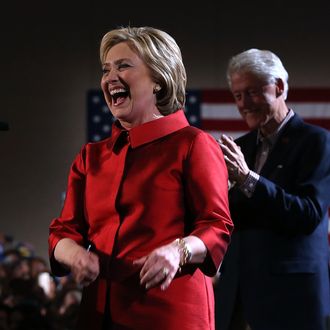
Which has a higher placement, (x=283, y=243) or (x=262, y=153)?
(x=262, y=153)

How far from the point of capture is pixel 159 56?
1695mm

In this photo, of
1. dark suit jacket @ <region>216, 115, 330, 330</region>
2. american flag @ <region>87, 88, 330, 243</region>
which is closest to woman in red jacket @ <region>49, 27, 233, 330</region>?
dark suit jacket @ <region>216, 115, 330, 330</region>

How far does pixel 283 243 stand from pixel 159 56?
1.03 m

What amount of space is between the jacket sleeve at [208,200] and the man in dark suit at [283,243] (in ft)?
2.65

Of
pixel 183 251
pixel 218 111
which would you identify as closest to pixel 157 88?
pixel 183 251

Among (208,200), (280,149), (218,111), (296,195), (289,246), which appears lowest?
(218,111)

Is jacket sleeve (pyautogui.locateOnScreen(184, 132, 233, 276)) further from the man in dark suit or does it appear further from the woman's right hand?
the man in dark suit

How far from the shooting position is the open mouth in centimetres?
171

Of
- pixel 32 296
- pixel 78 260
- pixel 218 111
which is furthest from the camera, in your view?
pixel 218 111

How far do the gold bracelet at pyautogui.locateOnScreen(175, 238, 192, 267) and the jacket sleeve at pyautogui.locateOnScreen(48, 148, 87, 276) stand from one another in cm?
25

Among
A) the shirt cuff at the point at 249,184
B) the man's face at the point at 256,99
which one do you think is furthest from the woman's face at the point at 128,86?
the man's face at the point at 256,99

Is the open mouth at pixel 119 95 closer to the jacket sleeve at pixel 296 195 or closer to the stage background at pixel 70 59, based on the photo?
the jacket sleeve at pixel 296 195

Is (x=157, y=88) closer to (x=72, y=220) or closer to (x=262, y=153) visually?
(x=72, y=220)

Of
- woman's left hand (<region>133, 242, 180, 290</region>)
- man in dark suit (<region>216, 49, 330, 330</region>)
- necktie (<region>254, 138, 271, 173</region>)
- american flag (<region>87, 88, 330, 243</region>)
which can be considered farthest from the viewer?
→ american flag (<region>87, 88, 330, 243</region>)
